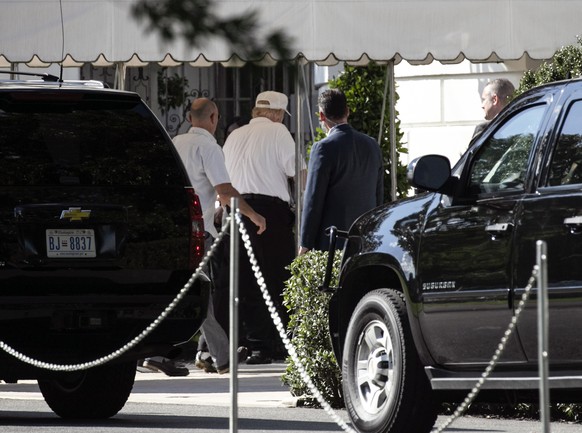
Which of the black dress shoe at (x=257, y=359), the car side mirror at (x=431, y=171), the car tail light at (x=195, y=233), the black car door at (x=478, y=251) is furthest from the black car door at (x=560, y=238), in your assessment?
the black dress shoe at (x=257, y=359)

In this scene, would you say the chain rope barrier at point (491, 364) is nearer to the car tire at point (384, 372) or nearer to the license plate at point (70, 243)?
the car tire at point (384, 372)

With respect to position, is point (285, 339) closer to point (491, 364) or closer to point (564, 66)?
point (491, 364)

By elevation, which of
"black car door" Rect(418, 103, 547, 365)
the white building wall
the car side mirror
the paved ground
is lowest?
the paved ground

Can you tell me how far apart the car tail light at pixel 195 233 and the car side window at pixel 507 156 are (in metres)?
2.02

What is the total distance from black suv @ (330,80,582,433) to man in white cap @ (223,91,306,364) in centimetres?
549

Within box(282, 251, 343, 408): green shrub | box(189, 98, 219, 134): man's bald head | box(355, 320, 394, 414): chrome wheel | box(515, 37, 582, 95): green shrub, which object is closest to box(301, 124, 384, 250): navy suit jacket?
box(282, 251, 343, 408): green shrub

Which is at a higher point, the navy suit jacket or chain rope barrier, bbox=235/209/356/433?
the navy suit jacket

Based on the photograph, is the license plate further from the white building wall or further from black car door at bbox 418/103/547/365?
the white building wall

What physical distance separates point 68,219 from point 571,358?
125 inches

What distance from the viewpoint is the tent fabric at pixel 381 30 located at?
42.4 feet

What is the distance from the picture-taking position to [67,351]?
9.17 meters

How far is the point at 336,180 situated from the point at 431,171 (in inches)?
156

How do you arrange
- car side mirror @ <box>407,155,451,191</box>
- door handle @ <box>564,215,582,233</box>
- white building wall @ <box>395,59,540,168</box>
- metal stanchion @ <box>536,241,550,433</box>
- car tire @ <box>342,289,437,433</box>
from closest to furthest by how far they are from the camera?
metal stanchion @ <box>536,241,550,433</box> < door handle @ <box>564,215,582,233</box> < car side mirror @ <box>407,155,451,191</box> < car tire @ <box>342,289,437,433</box> < white building wall @ <box>395,59,540,168</box>

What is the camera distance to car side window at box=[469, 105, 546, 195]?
7.80 metres
